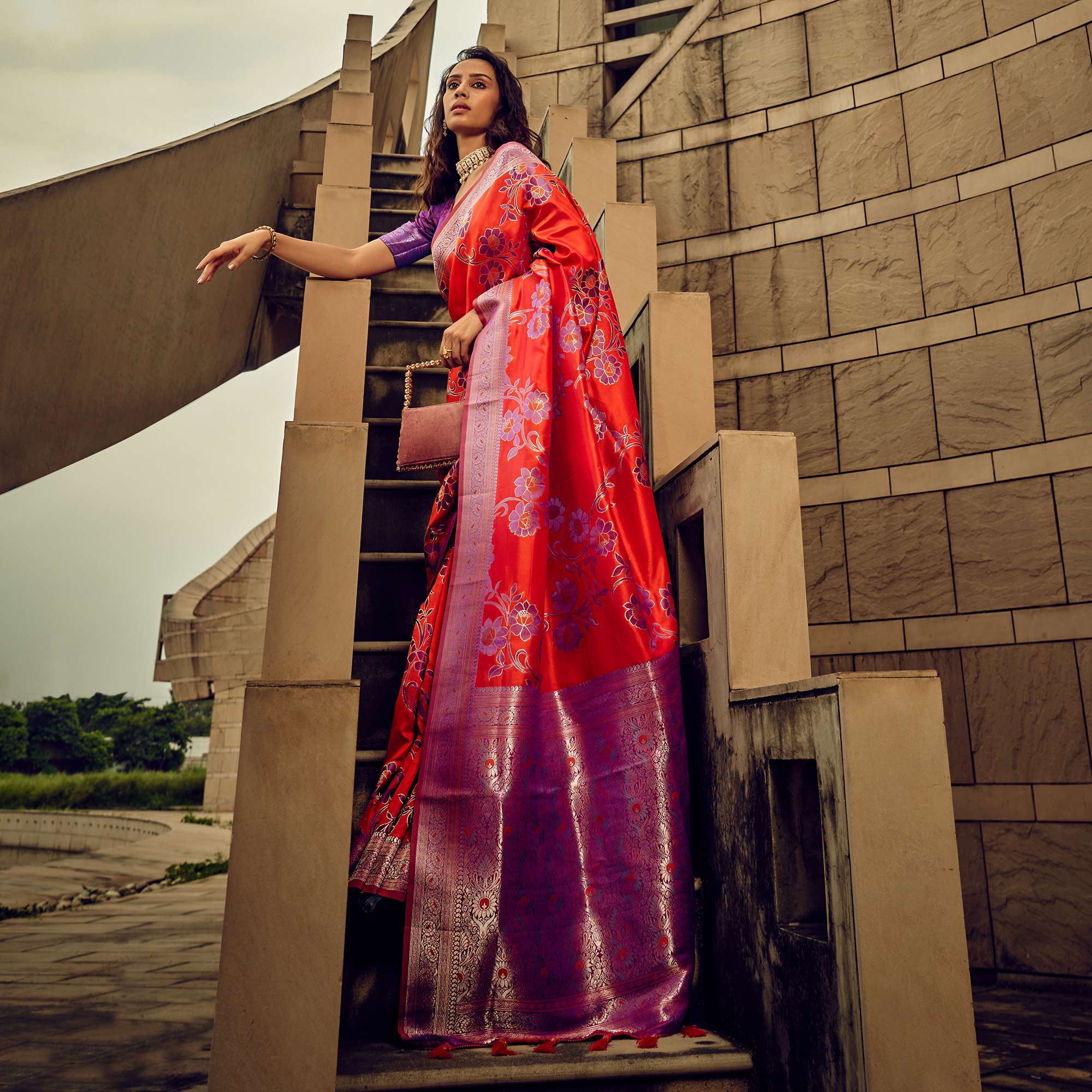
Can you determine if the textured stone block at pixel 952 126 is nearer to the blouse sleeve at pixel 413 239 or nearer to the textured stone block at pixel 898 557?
the textured stone block at pixel 898 557

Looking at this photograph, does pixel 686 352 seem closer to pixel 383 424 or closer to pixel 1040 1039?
pixel 383 424

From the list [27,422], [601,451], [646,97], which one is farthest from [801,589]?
[646,97]

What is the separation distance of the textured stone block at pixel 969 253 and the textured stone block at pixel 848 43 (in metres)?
0.89

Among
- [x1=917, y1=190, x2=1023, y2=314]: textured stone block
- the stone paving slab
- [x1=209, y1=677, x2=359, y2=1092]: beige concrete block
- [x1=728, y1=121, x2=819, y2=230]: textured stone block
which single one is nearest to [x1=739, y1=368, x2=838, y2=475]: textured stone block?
[x1=917, y1=190, x2=1023, y2=314]: textured stone block

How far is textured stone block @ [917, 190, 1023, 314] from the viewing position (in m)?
3.89

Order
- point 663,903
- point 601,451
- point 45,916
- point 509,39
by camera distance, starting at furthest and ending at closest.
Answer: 1. point 509,39
2. point 45,916
3. point 601,451
4. point 663,903

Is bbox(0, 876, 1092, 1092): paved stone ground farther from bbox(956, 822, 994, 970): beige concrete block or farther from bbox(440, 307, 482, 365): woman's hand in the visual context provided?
bbox(440, 307, 482, 365): woman's hand

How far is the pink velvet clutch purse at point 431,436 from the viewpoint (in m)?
2.27

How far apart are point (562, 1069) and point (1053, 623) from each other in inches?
113

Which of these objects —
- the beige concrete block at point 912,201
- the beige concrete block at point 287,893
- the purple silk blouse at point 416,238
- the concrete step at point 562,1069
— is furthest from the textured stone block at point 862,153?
the concrete step at point 562,1069

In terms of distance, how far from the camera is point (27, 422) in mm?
3604

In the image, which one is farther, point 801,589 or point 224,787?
point 224,787

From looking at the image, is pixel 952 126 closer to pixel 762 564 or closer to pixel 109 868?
pixel 762 564

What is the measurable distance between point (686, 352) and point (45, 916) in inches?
191
